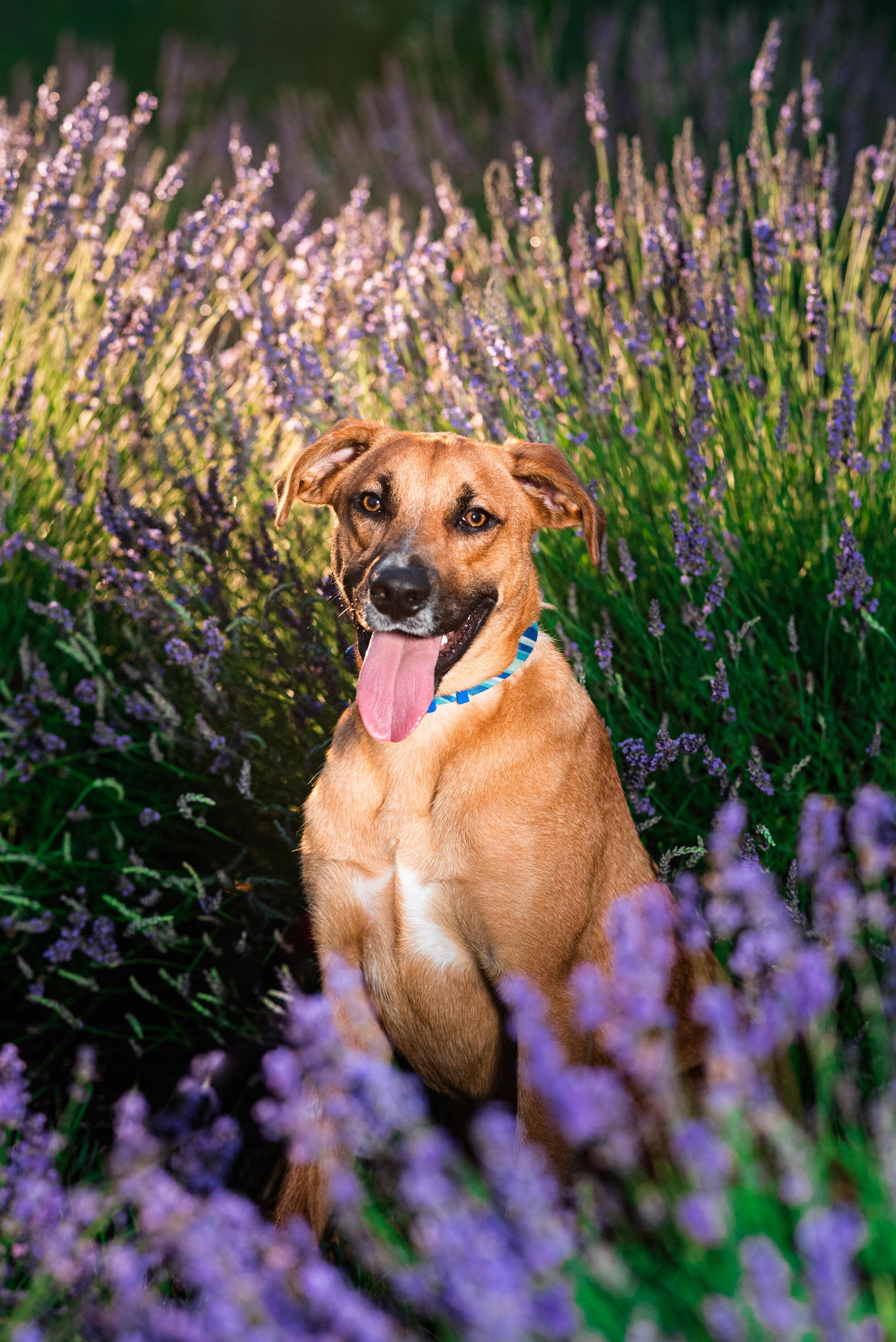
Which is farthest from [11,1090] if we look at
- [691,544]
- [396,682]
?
[691,544]

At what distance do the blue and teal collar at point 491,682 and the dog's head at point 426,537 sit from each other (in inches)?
1.7

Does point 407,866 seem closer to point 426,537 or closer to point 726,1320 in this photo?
point 426,537

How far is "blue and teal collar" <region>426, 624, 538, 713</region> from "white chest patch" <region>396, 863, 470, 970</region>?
388 millimetres

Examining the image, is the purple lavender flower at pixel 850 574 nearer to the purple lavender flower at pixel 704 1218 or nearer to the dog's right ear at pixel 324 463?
the dog's right ear at pixel 324 463

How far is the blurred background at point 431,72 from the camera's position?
22.9 feet

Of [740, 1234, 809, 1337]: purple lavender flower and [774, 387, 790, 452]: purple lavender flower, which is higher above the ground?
[774, 387, 790, 452]: purple lavender flower

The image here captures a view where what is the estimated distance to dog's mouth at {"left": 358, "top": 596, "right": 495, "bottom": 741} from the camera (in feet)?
8.18

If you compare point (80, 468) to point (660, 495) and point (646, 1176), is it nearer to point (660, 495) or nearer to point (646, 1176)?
point (660, 495)

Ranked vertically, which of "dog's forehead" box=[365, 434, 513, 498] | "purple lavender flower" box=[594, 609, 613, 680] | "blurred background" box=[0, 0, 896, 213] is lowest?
"purple lavender flower" box=[594, 609, 613, 680]

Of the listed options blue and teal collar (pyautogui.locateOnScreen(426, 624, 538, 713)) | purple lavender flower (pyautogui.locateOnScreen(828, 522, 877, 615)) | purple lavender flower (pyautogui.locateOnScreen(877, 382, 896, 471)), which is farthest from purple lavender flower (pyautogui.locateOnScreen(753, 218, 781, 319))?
blue and teal collar (pyautogui.locateOnScreen(426, 624, 538, 713))

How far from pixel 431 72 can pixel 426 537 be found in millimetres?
8801

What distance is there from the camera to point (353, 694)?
3.34 m

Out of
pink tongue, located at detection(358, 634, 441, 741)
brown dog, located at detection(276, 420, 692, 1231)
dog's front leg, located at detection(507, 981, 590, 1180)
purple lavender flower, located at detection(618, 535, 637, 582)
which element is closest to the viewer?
dog's front leg, located at detection(507, 981, 590, 1180)

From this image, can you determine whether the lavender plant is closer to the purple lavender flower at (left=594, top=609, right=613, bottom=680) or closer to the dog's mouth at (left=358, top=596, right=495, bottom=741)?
the dog's mouth at (left=358, top=596, right=495, bottom=741)
